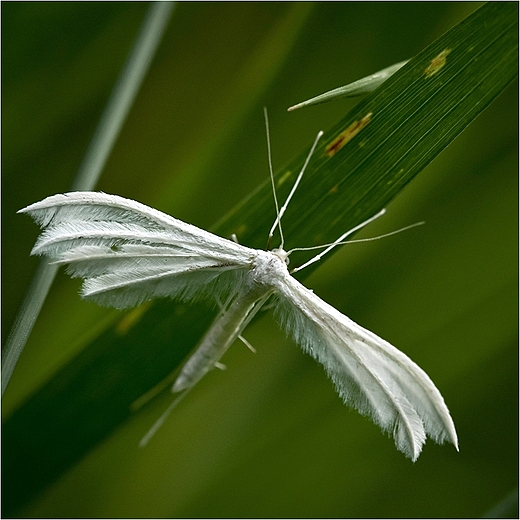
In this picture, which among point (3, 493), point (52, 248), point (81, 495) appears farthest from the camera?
point (81, 495)

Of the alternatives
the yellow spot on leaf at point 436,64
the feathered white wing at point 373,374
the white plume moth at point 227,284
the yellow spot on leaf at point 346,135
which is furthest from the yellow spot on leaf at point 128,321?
the yellow spot on leaf at point 436,64

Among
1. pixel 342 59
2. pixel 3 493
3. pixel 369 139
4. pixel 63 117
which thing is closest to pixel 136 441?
pixel 3 493

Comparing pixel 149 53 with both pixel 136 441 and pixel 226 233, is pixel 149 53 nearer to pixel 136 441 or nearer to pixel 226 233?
pixel 226 233

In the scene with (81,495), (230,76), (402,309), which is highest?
(230,76)

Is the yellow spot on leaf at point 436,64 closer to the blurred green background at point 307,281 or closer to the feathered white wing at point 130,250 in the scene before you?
the feathered white wing at point 130,250

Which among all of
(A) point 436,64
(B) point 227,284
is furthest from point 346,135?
(B) point 227,284

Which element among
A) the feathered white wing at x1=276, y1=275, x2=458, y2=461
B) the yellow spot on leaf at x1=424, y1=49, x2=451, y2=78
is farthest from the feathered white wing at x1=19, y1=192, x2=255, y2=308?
the yellow spot on leaf at x1=424, y1=49, x2=451, y2=78

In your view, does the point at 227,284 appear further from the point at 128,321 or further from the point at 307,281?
the point at 307,281
